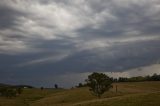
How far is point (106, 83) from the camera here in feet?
350

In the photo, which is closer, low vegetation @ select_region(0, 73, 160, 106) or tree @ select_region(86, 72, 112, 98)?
low vegetation @ select_region(0, 73, 160, 106)

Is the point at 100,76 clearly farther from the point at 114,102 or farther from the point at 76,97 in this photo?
the point at 114,102

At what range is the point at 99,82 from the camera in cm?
10606

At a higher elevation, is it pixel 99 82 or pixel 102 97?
pixel 99 82

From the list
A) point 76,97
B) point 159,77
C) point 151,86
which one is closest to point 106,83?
point 76,97

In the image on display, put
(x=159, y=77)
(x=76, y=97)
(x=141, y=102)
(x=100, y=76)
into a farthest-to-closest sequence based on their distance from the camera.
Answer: (x=159, y=77), (x=76, y=97), (x=100, y=76), (x=141, y=102)

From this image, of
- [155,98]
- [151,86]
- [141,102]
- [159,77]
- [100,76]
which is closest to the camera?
[141,102]

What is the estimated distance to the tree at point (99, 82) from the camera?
106 metres

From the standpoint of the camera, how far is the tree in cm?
10594

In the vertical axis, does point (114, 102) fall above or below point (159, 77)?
below

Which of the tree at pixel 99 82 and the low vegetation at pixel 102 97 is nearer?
the low vegetation at pixel 102 97

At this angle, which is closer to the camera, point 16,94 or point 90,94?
point 90,94

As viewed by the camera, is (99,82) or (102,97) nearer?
(99,82)

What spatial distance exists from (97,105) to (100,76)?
37.6 m
